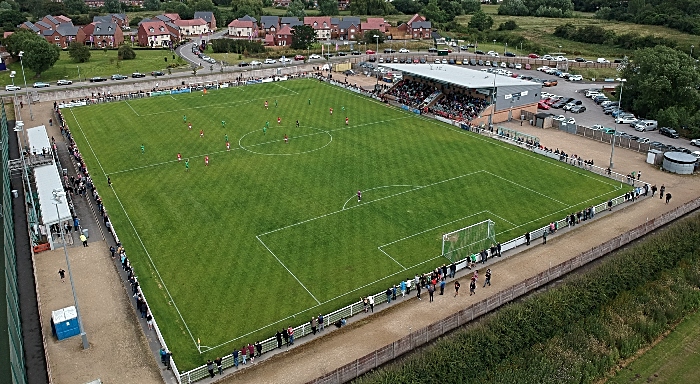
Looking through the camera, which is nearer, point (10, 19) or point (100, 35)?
point (100, 35)

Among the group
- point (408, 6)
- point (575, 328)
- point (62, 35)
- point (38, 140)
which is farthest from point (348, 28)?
point (575, 328)

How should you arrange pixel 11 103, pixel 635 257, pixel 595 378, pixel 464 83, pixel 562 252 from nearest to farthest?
pixel 595 378 < pixel 635 257 < pixel 562 252 < pixel 464 83 < pixel 11 103

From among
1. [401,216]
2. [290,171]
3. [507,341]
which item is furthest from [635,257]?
[290,171]

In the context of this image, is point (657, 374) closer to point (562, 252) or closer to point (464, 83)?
point (562, 252)

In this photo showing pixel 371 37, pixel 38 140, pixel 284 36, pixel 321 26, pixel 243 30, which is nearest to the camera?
pixel 38 140

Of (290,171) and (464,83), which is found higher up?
(464,83)

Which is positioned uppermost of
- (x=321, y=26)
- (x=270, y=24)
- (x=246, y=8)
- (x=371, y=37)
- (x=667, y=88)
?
(x=246, y=8)

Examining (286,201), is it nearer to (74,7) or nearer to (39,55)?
(39,55)
